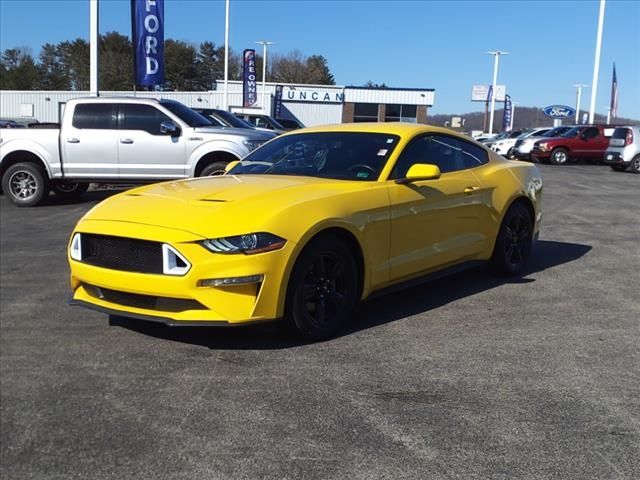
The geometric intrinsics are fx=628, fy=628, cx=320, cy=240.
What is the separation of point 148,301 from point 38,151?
8622 mm

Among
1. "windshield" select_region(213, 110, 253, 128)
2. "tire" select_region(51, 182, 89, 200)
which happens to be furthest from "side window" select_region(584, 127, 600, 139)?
"tire" select_region(51, 182, 89, 200)

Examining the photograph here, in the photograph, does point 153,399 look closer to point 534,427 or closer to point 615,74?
point 534,427

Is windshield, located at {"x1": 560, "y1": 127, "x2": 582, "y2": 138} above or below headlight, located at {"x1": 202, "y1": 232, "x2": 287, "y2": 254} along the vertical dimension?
above

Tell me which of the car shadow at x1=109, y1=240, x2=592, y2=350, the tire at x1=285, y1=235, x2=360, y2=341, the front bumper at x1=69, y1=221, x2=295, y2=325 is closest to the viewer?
the front bumper at x1=69, y1=221, x2=295, y2=325

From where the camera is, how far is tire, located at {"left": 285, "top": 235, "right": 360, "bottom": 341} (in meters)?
4.06

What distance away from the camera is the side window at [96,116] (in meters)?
11.2

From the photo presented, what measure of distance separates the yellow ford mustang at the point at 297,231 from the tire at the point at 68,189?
779 centimetres

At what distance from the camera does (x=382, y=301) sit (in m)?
5.28

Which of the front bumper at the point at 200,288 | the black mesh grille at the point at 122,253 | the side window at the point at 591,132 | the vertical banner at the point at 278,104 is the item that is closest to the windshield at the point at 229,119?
the black mesh grille at the point at 122,253

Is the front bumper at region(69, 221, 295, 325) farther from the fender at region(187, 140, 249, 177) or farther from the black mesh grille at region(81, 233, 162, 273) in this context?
the fender at region(187, 140, 249, 177)

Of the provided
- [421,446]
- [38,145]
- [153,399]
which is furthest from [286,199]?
[38,145]

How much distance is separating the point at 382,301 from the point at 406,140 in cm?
135

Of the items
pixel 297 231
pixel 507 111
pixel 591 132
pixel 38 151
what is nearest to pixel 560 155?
pixel 591 132

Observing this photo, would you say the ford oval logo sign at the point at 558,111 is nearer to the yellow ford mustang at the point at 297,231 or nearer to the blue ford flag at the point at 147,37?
the blue ford flag at the point at 147,37
